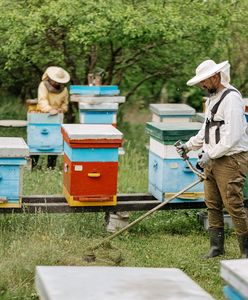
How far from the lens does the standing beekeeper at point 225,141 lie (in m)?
7.42

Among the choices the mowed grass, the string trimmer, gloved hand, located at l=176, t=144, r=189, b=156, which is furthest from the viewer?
gloved hand, located at l=176, t=144, r=189, b=156

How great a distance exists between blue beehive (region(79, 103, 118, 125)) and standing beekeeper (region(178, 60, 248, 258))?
14.8ft

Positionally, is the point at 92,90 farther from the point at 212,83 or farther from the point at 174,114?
the point at 212,83

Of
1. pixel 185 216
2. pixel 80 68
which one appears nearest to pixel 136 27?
pixel 80 68

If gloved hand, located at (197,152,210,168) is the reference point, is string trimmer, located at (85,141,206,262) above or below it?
below

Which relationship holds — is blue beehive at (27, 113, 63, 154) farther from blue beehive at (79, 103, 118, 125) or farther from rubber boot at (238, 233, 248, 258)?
rubber boot at (238, 233, 248, 258)

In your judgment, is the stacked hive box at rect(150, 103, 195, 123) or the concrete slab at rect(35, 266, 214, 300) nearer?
the concrete slab at rect(35, 266, 214, 300)

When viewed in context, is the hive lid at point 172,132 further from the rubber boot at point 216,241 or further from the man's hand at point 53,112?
the man's hand at point 53,112

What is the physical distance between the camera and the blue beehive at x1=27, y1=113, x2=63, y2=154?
12.0m

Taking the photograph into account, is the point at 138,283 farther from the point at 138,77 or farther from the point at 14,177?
the point at 138,77

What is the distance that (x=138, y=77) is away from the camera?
15711 millimetres

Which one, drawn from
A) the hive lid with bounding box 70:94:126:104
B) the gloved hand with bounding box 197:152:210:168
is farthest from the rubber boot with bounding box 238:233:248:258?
the hive lid with bounding box 70:94:126:104

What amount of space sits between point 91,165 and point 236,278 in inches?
164

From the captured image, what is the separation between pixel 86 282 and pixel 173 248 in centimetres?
430
